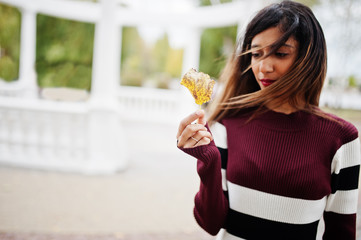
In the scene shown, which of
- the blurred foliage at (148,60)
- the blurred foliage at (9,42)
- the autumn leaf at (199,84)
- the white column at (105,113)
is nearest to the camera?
the autumn leaf at (199,84)

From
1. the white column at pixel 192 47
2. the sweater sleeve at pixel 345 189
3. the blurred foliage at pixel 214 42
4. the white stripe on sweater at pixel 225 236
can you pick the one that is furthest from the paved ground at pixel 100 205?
the blurred foliage at pixel 214 42

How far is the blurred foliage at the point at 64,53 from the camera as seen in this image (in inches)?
562

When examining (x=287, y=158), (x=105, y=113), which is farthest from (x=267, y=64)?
(x=105, y=113)

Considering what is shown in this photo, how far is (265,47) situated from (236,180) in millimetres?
589

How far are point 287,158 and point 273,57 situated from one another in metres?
0.44

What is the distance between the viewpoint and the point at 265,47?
3.89 ft

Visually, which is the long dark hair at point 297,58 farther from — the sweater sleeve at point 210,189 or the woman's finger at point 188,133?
the woman's finger at point 188,133

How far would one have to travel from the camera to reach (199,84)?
3.58ft

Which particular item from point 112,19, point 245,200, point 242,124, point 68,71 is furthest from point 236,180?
point 68,71

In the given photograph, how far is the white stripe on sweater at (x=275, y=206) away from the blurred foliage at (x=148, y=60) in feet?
38.2

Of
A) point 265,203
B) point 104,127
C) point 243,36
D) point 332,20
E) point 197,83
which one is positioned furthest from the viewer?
point 332,20

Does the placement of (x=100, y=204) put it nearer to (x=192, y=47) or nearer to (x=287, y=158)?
(x=287, y=158)

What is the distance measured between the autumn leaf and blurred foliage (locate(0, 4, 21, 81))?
14.6 m

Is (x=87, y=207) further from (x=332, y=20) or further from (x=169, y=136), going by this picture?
(x=332, y=20)
